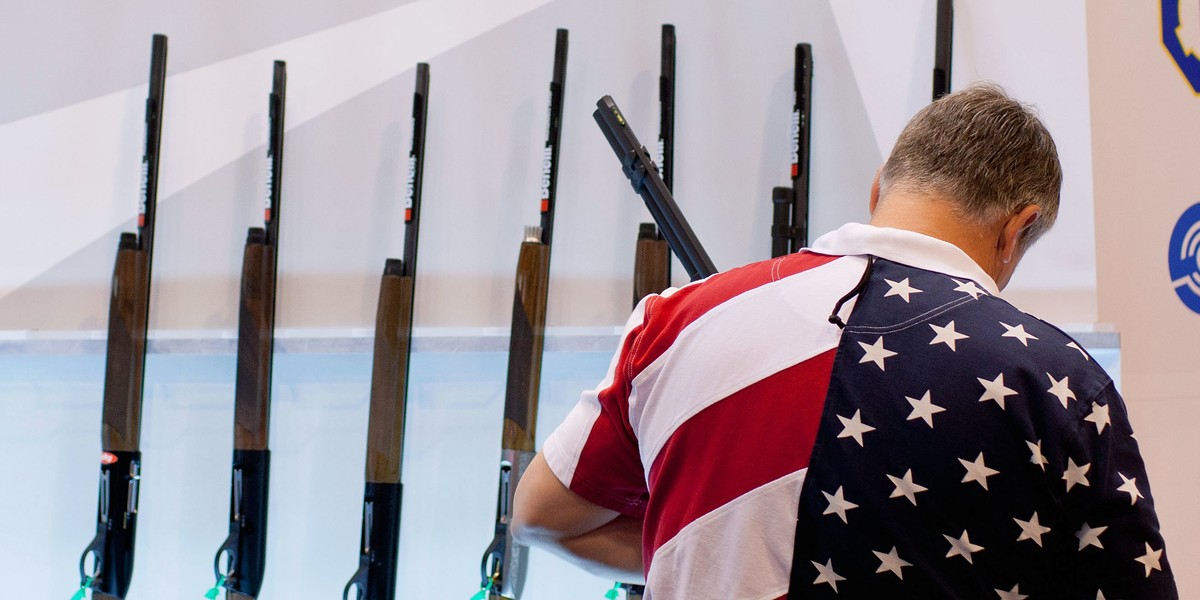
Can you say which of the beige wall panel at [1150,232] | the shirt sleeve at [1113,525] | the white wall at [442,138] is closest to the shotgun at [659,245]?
the white wall at [442,138]

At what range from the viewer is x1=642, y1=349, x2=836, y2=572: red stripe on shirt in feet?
2.66

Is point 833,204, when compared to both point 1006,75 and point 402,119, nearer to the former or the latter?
point 1006,75

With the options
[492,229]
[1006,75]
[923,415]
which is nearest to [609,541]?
[923,415]

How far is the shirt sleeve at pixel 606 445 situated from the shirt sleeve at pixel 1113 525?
1.33 ft

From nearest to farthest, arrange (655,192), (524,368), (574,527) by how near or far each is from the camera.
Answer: (574,527) → (655,192) → (524,368)

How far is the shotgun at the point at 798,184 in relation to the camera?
1939 mm

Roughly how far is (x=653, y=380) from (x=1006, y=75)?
5.18 feet

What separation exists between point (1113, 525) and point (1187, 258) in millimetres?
1597

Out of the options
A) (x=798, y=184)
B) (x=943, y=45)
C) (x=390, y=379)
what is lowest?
(x=390, y=379)

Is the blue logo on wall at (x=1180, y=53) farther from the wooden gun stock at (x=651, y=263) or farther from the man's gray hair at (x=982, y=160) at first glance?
the man's gray hair at (x=982, y=160)

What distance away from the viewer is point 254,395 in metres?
2.01

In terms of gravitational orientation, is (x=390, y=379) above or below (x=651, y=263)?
below

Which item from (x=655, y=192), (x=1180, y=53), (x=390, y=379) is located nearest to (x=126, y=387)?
(x=390, y=379)

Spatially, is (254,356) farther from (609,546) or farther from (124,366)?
(609,546)
